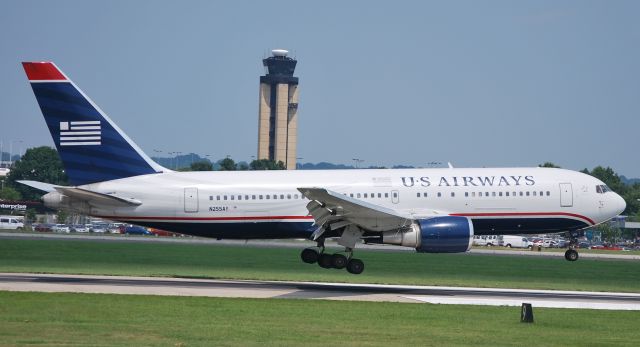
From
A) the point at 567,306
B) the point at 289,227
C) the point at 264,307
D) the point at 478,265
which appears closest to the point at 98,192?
the point at 289,227

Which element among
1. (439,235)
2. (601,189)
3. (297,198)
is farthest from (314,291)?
(601,189)

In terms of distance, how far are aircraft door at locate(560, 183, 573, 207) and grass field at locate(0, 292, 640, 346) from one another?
1053cm

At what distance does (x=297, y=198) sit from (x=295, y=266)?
35.8 feet

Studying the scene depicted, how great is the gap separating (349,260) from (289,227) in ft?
9.31

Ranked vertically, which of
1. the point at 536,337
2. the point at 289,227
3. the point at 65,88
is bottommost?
the point at 536,337

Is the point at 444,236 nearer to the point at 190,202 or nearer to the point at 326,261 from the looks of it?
the point at 326,261

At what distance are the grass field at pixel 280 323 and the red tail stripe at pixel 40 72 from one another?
37.3 feet

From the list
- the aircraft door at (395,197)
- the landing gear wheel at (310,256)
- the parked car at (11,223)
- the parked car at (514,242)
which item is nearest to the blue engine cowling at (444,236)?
the aircraft door at (395,197)

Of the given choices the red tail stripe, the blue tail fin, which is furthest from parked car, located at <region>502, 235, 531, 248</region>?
the red tail stripe

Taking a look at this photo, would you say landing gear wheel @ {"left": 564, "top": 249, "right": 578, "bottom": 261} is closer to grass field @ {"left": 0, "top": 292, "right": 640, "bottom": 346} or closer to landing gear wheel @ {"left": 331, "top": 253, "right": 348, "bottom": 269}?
landing gear wheel @ {"left": 331, "top": 253, "right": 348, "bottom": 269}

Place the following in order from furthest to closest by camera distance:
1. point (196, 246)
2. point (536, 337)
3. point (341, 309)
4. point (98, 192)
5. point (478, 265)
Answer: point (196, 246) < point (478, 265) < point (98, 192) < point (341, 309) < point (536, 337)

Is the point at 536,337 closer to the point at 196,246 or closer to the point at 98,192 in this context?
the point at 98,192

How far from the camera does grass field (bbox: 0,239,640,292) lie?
4738 centimetres

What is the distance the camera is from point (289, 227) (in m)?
42.9
